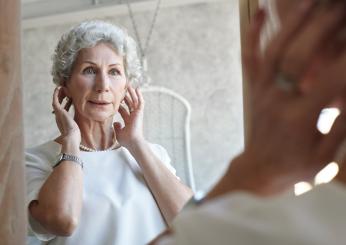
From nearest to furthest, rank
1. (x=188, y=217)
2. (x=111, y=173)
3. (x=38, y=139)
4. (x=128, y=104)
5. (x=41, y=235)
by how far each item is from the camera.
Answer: (x=188, y=217) < (x=41, y=235) < (x=111, y=173) < (x=128, y=104) < (x=38, y=139)

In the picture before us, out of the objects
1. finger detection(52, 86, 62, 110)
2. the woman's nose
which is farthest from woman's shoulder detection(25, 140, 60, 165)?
the woman's nose

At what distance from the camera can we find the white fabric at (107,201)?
1.35 m

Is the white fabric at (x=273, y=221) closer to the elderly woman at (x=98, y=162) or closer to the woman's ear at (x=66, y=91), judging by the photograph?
the elderly woman at (x=98, y=162)

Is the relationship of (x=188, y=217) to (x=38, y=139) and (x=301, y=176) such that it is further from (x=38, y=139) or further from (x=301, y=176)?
(x=38, y=139)

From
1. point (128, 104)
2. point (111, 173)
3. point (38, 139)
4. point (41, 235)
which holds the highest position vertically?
point (128, 104)

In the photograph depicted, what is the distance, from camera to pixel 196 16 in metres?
4.44

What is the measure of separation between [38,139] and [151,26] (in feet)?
5.09

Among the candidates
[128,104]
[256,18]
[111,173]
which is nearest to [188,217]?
[256,18]

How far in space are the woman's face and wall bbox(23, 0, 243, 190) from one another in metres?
2.70

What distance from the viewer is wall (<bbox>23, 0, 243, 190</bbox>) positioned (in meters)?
4.31

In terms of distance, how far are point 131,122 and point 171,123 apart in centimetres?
267

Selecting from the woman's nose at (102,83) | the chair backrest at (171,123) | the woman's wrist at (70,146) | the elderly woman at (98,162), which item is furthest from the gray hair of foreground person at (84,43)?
the chair backrest at (171,123)

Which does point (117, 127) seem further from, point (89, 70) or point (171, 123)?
point (171, 123)

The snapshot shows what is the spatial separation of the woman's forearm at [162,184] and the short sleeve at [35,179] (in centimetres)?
28
